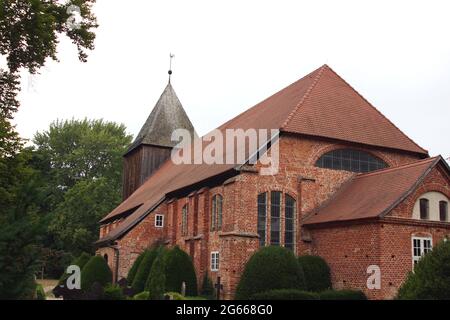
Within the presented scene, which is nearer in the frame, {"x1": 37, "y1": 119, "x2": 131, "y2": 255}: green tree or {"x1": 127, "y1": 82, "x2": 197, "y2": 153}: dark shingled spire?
{"x1": 127, "y1": 82, "x2": 197, "y2": 153}: dark shingled spire

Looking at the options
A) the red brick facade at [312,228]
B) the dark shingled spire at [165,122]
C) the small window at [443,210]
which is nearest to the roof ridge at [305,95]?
the red brick facade at [312,228]

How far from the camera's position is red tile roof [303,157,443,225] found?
734 inches

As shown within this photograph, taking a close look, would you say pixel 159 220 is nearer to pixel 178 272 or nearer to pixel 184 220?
pixel 184 220

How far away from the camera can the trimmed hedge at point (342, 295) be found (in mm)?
17708

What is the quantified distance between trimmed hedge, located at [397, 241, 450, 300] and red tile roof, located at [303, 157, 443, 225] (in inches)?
215

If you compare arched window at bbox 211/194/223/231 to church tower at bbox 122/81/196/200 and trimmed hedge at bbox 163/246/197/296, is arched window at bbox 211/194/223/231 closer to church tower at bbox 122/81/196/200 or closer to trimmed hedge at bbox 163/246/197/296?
trimmed hedge at bbox 163/246/197/296

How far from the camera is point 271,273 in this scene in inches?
695

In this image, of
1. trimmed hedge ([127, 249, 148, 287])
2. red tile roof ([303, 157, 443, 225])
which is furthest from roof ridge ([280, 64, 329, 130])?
trimmed hedge ([127, 249, 148, 287])

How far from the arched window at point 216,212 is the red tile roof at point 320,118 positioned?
107 centimetres

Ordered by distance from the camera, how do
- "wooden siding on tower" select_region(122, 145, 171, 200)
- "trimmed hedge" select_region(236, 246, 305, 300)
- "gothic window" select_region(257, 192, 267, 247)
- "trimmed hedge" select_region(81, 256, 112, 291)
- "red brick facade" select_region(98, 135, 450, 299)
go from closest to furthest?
"trimmed hedge" select_region(236, 246, 305, 300) → "red brick facade" select_region(98, 135, 450, 299) → "gothic window" select_region(257, 192, 267, 247) → "trimmed hedge" select_region(81, 256, 112, 291) → "wooden siding on tower" select_region(122, 145, 171, 200)

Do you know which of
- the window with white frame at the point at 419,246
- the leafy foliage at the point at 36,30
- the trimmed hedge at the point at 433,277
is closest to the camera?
the trimmed hedge at the point at 433,277

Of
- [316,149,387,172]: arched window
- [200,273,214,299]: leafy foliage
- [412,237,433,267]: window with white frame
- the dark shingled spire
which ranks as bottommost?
[200,273,214,299]: leafy foliage

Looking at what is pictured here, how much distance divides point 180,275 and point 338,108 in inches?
400

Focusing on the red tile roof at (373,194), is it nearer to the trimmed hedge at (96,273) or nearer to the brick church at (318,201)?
the brick church at (318,201)
